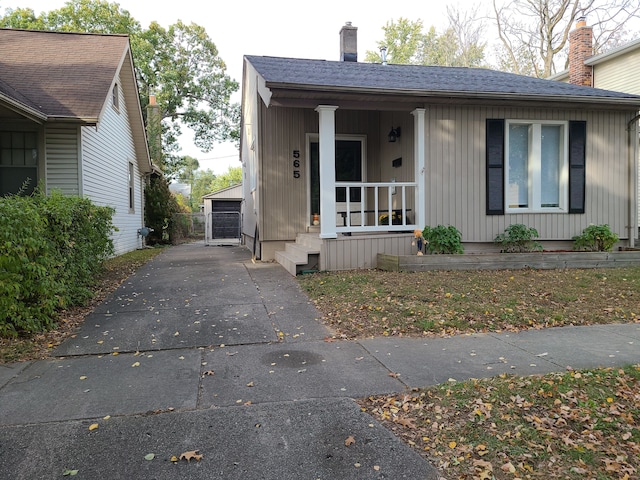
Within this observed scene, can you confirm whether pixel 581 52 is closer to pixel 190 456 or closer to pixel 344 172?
pixel 344 172

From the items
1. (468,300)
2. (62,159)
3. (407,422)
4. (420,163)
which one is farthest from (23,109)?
(407,422)

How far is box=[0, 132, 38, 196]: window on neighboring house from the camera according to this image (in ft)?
31.2

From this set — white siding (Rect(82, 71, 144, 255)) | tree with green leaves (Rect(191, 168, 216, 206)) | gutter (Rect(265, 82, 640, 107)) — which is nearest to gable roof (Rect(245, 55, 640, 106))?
gutter (Rect(265, 82, 640, 107))

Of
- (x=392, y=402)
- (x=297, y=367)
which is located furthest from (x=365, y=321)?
(x=392, y=402)

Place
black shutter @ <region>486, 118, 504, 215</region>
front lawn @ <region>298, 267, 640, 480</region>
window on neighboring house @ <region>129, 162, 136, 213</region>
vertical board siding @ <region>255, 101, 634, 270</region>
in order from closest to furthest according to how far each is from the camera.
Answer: front lawn @ <region>298, 267, 640, 480</region> < vertical board siding @ <region>255, 101, 634, 270</region> < black shutter @ <region>486, 118, 504, 215</region> < window on neighboring house @ <region>129, 162, 136, 213</region>

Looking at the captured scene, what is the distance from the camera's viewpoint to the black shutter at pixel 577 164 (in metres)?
8.98

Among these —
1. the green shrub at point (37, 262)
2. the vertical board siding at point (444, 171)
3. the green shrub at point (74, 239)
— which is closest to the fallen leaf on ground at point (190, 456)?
the green shrub at point (37, 262)

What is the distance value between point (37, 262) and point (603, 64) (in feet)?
59.2

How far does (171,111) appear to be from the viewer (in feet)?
94.4

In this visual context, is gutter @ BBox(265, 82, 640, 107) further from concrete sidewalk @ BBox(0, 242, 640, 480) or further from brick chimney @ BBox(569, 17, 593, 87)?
brick chimney @ BBox(569, 17, 593, 87)

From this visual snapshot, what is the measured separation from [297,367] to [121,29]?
1143 inches

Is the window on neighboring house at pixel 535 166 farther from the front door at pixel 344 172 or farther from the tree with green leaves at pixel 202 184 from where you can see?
the tree with green leaves at pixel 202 184

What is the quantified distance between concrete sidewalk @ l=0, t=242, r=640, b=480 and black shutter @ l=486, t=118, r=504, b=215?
414 centimetres

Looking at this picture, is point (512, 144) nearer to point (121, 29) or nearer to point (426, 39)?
point (121, 29)
